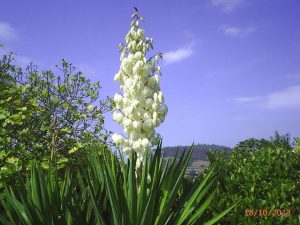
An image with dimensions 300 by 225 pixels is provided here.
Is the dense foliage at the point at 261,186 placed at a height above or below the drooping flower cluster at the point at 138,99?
below

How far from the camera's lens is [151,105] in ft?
11.5

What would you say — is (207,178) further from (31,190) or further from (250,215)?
(31,190)

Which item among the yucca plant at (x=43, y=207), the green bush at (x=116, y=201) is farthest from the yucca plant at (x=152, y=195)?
the yucca plant at (x=43, y=207)

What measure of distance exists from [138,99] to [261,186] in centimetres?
143

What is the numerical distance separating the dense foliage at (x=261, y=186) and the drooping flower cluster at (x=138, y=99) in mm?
726

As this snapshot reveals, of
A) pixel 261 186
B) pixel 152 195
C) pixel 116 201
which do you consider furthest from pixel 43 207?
pixel 261 186

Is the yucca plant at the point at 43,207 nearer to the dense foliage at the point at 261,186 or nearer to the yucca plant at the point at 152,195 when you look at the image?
the yucca plant at the point at 152,195

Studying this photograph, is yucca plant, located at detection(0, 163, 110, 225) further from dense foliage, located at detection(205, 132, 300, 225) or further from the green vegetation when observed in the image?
dense foliage, located at detection(205, 132, 300, 225)

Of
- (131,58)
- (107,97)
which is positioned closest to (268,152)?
(131,58)

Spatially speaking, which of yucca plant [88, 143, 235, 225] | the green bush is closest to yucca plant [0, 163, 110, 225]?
the green bush

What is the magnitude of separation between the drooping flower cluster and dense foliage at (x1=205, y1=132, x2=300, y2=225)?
73 centimetres

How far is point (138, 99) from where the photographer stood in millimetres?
3541

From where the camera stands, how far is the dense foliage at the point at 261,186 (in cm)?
329

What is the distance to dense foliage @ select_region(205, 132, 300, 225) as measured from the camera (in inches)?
130
